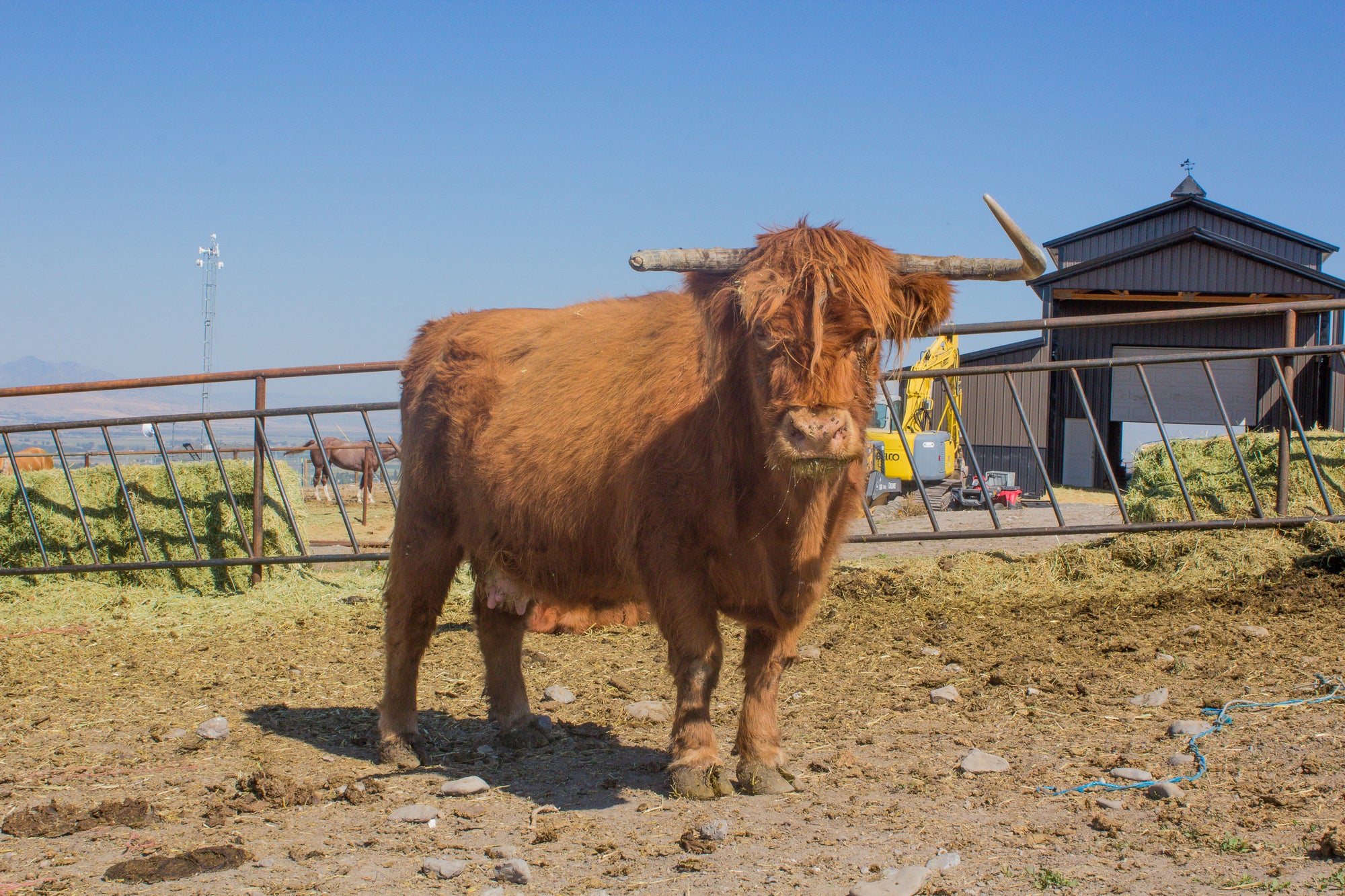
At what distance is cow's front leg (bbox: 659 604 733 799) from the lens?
138 inches

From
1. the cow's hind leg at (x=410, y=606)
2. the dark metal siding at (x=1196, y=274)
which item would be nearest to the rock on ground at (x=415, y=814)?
the cow's hind leg at (x=410, y=606)

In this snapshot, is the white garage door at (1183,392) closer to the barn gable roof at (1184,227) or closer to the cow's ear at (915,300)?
the barn gable roof at (1184,227)

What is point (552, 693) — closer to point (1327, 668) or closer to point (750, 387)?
point (750, 387)

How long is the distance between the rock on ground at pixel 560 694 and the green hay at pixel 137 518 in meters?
4.16

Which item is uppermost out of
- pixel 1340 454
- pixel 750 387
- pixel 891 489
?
pixel 750 387

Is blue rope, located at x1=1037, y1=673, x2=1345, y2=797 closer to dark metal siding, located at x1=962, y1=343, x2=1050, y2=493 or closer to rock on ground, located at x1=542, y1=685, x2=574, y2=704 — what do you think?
rock on ground, located at x1=542, y1=685, x2=574, y2=704

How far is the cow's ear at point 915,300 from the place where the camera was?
3.55 meters

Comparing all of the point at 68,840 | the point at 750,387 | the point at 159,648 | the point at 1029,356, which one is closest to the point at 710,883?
the point at 750,387

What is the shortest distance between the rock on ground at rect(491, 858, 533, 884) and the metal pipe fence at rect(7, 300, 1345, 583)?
324 cm

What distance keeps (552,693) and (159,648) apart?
2.85 m

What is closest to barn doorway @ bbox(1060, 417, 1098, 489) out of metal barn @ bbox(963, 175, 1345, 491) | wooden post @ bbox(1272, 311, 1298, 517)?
metal barn @ bbox(963, 175, 1345, 491)

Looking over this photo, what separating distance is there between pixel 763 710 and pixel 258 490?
227 inches

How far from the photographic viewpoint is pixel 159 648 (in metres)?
6.30

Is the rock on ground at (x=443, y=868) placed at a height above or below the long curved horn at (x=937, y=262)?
below
